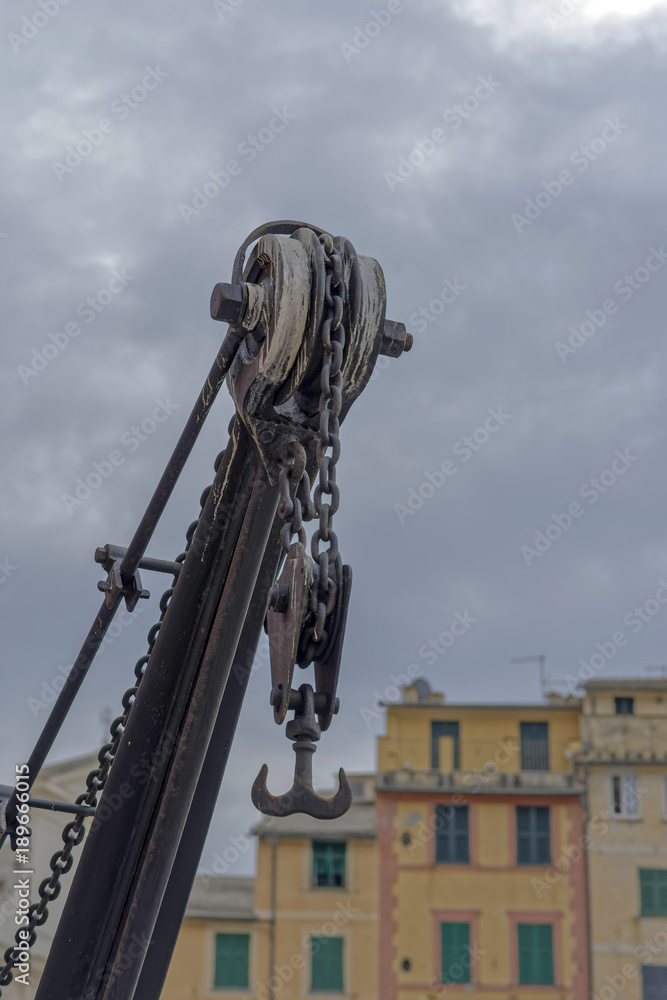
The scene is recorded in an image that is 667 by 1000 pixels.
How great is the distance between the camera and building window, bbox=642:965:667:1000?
31.9 metres

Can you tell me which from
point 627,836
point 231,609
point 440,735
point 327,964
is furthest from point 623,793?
→ point 231,609

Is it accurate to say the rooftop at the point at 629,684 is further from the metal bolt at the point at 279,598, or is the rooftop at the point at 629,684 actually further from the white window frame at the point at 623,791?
the metal bolt at the point at 279,598

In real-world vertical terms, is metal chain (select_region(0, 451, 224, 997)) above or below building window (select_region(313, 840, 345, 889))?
below

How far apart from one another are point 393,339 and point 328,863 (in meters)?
29.8

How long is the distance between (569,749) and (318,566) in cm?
3091

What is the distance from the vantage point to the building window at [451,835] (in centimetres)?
3312

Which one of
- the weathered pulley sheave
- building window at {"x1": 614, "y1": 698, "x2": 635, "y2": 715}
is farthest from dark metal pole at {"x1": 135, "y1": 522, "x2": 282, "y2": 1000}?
building window at {"x1": 614, "y1": 698, "x2": 635, "y2": 715}

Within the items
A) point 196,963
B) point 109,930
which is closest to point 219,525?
point 109,930

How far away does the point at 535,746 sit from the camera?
33.8 m

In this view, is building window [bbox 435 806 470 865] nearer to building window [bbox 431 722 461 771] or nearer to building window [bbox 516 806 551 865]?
building window [bbox 431 722 461 771]

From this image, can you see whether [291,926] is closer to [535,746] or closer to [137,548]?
[535,746]

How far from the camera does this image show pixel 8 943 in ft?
84.1

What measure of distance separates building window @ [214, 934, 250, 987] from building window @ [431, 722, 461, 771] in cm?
636

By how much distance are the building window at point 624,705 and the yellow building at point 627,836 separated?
26 millimetres
